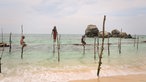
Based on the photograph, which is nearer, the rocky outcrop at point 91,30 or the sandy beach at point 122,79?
the sandy beach at point 122,79

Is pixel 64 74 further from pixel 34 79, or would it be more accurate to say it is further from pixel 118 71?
pixel 118 71

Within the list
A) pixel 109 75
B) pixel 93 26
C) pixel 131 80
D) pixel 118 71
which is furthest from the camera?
pixel 93 26

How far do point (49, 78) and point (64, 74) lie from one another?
1.50m

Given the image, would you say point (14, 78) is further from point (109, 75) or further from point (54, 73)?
Result: point (109, 75)

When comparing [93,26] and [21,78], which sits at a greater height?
[93,26]

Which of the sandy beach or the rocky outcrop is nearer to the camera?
the sandy beach

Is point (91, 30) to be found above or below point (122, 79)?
above

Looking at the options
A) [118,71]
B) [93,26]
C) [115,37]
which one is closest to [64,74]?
[118,71]

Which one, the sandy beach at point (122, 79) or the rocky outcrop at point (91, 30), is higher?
the rocky outcrop at point (91, 30)

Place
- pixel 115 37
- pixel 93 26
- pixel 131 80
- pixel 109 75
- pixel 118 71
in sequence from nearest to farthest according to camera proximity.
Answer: pixel 131 80, pixel 109 75, pixel 118 71, pixel 93 26, pixel 115 37

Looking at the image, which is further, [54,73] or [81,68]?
[81,68]

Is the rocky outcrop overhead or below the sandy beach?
overhead

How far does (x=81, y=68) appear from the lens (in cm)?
1717

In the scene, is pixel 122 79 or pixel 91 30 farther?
pixel 91 30
